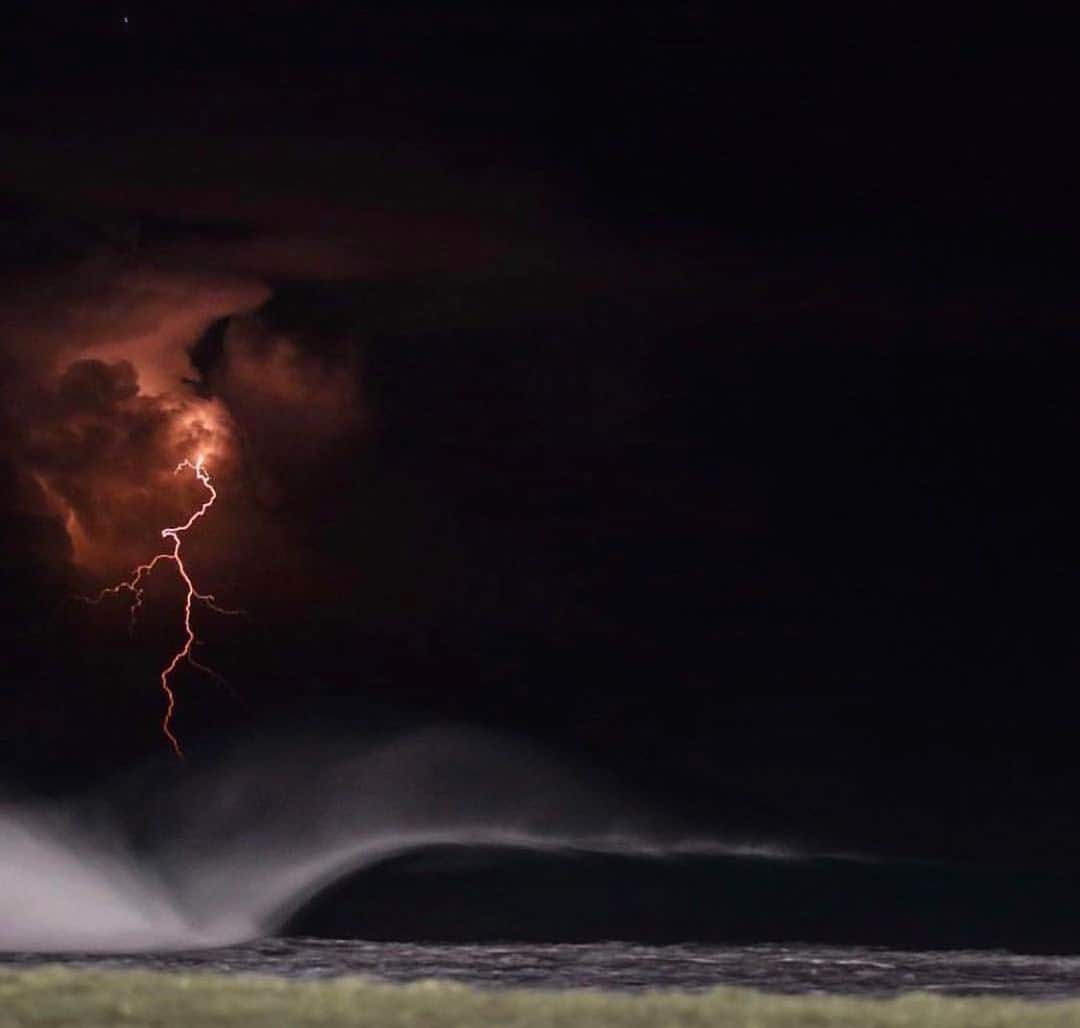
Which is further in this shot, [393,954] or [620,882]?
[620,882]

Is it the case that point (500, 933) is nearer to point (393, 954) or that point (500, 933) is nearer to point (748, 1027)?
point (393, 954)

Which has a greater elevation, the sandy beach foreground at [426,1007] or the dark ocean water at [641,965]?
the dark ocean water at [641,965]

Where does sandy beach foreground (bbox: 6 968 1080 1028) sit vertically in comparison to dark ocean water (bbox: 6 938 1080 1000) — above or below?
below

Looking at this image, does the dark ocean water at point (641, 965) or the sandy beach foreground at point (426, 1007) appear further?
the dark ocean water at point (641, 965)

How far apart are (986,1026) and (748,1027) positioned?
858 mm

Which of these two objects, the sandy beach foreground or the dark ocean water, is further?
the dark ocean water

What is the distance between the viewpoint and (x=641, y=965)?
371 inches

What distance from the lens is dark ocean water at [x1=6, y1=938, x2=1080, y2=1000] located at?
8625 mm

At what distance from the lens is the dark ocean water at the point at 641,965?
28.3 ft

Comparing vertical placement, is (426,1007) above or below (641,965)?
below

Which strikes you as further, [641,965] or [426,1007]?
[641,965]

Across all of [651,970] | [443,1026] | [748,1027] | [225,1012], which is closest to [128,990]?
[225,1012]

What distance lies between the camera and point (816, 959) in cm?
970

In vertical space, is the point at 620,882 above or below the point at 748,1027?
above
